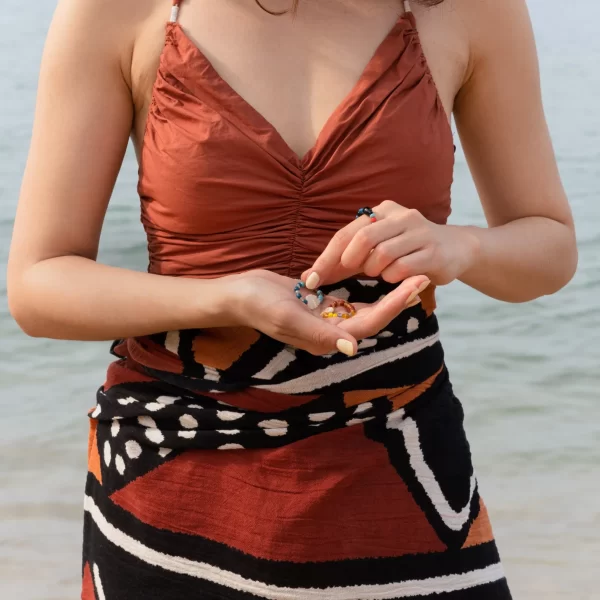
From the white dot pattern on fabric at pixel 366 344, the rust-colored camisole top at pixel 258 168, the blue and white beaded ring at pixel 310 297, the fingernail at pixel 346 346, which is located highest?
the rust-colored camisole top at pixel 258 168

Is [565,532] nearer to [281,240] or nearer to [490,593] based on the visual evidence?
[490,593]

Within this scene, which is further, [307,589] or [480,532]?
[480,532]

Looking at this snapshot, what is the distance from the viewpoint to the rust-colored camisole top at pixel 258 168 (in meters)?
1.70

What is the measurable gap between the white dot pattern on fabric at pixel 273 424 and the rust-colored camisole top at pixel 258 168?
236 mm

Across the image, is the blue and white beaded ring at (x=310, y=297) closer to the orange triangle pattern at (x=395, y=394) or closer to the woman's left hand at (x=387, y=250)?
the woman's left hand at (x=387, y=250)

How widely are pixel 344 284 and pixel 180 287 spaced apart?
0.81ft

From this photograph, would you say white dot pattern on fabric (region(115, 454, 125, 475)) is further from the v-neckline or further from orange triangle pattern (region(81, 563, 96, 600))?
the v-neckline

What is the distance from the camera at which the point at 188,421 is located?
5.49 feet

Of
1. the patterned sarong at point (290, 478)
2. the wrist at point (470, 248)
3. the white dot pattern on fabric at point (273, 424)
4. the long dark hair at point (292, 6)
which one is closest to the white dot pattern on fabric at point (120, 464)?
the patterned sarong at point (290, 478)

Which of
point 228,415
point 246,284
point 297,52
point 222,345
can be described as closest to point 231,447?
point 228,415

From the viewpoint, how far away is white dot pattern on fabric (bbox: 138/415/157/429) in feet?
5.60

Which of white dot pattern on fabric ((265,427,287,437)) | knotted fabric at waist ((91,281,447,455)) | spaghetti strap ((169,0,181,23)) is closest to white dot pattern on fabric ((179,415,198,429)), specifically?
knotted fabric at waist ((91,281,447,455))

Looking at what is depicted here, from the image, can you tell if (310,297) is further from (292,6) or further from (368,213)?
(292,6)

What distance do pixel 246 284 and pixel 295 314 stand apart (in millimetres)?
99
